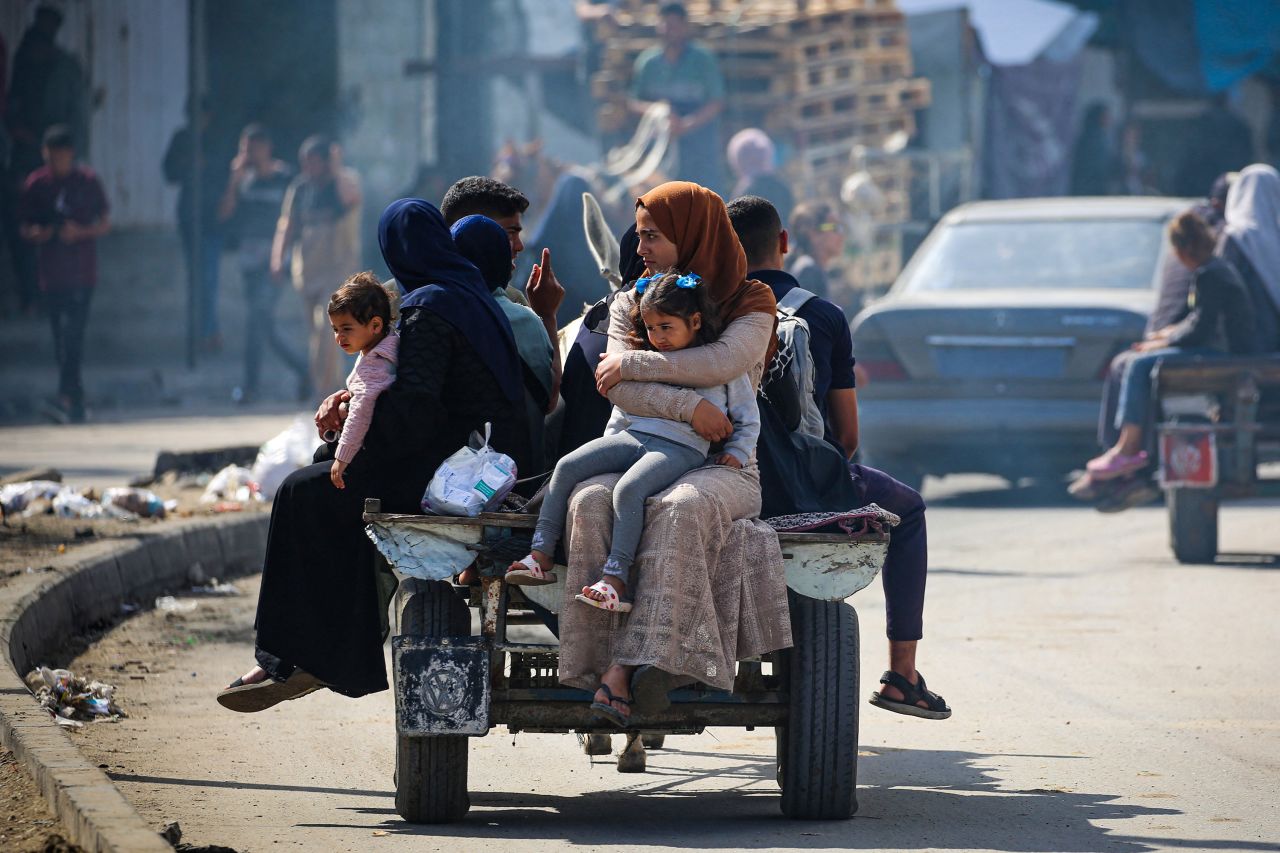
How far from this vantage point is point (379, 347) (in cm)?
545

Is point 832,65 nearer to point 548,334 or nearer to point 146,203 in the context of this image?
point 146,203

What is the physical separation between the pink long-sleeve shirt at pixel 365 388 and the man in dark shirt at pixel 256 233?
16.6m

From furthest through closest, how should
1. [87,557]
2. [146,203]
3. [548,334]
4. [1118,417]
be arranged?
[146,203]
[1118,417]
[87,557]
[548,334]

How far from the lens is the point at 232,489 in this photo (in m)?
11.9

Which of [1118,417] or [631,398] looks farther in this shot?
[1118,417]

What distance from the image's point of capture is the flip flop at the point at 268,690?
550 centimetres

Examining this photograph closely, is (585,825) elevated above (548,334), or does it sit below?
below

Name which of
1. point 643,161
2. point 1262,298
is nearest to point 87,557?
point 1262,298

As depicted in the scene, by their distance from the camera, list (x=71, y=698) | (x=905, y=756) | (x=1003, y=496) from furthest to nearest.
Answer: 1. (x=1003, y=496)
2. (x=71, y=698)
3. (x=905, y=756)

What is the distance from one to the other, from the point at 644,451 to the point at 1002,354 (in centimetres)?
760

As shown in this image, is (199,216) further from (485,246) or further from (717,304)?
(717,304)

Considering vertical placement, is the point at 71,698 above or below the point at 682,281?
below

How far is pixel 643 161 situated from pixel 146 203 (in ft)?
17.4

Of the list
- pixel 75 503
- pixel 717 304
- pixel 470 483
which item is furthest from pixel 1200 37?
pixel 470 483
